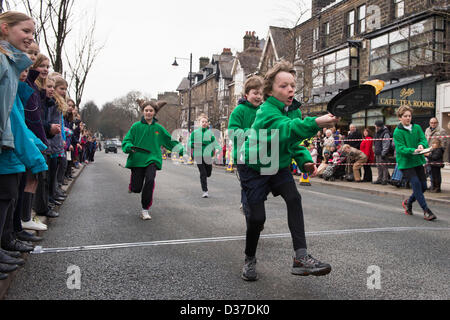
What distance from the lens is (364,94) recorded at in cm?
286

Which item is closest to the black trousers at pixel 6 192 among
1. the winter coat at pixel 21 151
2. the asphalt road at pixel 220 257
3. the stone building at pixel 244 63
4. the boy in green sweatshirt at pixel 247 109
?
the winter coat at pixel 21 151

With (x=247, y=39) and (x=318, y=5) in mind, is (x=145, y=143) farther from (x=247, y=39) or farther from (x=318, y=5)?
(x=247, y=39)

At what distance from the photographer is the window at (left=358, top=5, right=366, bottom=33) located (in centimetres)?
2519

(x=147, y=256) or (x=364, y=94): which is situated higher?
(x=364, y=94)

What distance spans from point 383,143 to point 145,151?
892 cm

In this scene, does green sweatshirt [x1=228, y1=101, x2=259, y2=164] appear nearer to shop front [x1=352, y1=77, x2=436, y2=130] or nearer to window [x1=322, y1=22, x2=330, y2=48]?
shop front [x1=352, y1=77, x2=436, y2=130]

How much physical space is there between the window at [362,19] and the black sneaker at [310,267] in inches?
980

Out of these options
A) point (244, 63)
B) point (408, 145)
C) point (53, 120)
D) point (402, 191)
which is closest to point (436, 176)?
point (402, 191)

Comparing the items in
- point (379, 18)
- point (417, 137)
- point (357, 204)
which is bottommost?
point (357, 204)

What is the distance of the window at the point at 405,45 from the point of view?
18812 mm

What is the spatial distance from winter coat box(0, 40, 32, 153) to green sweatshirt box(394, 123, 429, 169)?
5907 mm
